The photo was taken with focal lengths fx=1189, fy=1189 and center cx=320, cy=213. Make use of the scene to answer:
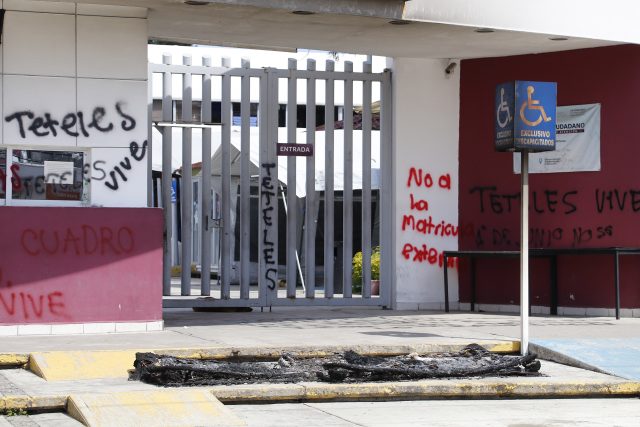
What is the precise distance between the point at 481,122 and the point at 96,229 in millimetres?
6240

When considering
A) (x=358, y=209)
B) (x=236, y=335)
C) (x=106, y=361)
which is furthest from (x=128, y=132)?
(x=358, y=209)

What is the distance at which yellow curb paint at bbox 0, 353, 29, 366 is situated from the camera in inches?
418

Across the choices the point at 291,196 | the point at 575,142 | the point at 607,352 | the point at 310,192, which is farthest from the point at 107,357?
the point at 575,142

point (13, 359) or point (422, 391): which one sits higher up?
point (13, 359)

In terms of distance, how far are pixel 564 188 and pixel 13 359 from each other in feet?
27.6

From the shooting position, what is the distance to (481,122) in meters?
17.0

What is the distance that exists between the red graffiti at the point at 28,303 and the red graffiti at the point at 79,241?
1.47ft

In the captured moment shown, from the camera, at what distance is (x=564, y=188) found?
640 inches

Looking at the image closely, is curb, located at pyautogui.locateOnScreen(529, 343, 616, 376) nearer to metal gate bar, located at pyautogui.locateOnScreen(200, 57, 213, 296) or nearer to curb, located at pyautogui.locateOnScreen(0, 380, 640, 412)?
curb, located at pyautogui.locateOnScreen(0, 380, 640, 412)

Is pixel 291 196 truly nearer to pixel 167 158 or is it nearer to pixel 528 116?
pixel 167 158

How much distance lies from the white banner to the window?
617cm

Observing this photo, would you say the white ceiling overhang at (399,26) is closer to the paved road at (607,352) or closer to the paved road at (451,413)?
the paved road at (607,352)

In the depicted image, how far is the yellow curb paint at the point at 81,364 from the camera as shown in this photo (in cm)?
1002

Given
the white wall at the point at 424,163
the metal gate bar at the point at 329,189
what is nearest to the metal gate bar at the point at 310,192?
the metal gate bar at the point at 329,189
